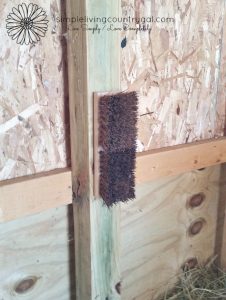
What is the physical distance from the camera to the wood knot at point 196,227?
4.32ft

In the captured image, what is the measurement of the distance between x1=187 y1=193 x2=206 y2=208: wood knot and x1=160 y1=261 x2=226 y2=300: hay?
0.25 m

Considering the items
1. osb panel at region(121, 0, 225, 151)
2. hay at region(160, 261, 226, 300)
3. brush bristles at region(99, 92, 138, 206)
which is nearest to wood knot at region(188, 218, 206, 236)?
hay at region(160, 261, 226, 300)

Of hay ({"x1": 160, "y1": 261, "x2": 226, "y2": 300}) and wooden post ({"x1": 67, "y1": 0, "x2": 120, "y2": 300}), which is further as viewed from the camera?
hay ({"x1": 160, "y1": 261, "x2": 226, "y2": 300})

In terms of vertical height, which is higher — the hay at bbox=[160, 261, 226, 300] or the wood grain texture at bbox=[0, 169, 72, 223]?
the wood grain texture at bbox=[0, 169, 72, 223]

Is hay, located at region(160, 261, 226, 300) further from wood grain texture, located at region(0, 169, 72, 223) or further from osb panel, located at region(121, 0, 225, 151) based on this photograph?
wood grain texture, located at region(0, 169, 72, 223)

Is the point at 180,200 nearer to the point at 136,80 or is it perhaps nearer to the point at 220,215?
the point at 220,215

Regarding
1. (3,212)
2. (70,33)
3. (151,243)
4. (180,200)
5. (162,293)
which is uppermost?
(70,33)

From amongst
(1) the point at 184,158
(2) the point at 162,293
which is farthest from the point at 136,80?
(2) the point at 162,293

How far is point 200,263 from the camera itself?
139cm

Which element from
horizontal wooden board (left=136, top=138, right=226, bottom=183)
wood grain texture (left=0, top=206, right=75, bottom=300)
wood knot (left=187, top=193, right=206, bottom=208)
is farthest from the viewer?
wood knot (left=187, top=193, right=206, bottom=208)

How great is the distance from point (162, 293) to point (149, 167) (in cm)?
50

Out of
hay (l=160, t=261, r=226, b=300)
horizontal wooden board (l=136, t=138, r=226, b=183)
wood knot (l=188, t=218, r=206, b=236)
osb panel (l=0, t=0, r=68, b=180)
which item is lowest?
hay (l=160, t=261, r=226, b=300)

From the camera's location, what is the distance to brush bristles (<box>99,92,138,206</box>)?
34.2 inches

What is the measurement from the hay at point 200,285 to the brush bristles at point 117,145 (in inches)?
20.8
